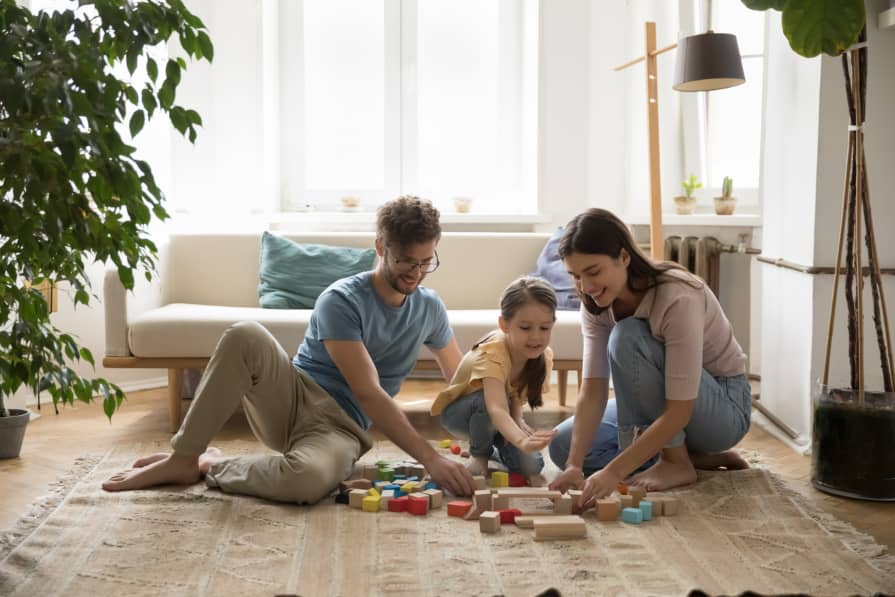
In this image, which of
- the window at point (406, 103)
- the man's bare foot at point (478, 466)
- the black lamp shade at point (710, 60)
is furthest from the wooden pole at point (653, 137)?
the man's bare foot at point (478, 466)

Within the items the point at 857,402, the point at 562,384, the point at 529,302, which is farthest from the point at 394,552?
the point at 562,384

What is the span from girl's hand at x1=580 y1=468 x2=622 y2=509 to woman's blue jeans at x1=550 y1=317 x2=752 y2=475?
28 centimetres

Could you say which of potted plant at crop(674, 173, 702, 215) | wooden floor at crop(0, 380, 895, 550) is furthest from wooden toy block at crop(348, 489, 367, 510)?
potted plant at crop(674, 173, 702, 215)

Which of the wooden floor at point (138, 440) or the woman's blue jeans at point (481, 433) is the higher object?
the woman's blue jeans at point (481, 433)

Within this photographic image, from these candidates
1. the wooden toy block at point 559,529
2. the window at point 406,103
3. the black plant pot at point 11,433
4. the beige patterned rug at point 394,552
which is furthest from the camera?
the window at point 406,103

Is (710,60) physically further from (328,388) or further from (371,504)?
(371,504)

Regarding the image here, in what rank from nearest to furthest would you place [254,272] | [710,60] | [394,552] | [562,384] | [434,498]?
1. [394,552]
2. [434,498]
3. [710,60]
4. [562,384]
5. [254,272]

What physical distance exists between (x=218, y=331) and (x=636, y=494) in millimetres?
Result: 1747

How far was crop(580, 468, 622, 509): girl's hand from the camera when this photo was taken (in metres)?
2.43

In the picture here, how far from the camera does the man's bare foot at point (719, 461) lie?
117 inches

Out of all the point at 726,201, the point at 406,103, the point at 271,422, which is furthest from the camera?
the point at 406,103

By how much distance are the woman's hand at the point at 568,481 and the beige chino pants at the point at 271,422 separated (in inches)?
22.3

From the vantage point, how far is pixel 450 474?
8.34 ft

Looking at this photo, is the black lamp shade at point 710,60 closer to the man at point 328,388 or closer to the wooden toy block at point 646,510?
A: the man at point 328,388
